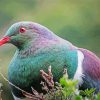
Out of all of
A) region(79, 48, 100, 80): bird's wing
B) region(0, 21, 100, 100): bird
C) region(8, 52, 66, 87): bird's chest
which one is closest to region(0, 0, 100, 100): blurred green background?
region(79, 48, 100, 80): bird's wing

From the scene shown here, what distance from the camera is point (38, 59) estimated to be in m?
5.18

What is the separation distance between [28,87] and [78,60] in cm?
40

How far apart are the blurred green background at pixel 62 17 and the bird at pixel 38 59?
6171 mm

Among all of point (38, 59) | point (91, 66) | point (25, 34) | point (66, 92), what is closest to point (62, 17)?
point (91, 66)

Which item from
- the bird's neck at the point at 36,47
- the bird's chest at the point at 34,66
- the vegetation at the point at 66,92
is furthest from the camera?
the bird's neck at the point at 36,47

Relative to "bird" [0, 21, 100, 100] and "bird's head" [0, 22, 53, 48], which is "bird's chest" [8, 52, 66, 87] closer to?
"bird" [0, 21, 100, 100]

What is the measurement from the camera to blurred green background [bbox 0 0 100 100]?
12609 mm

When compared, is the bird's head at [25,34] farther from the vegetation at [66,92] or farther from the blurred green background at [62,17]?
the blurred green background at [62,17]

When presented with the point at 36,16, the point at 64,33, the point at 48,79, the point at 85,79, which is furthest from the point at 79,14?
the point at 48,79

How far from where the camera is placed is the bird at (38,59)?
5156mm

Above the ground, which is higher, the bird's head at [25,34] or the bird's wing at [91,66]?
the bird's head at [25,34]

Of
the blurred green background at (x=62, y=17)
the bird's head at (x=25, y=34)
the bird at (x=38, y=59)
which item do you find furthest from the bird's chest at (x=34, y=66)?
the blurred green background at (x=62, y=17)

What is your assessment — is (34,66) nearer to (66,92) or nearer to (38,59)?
(38,59)

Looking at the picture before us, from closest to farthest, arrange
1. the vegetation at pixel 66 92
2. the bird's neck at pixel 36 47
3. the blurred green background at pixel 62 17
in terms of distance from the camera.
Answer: the vegetation at pixel 66 92 → the bird's neck at pixel 36 47 → the blurred green background at pixel 62 17
